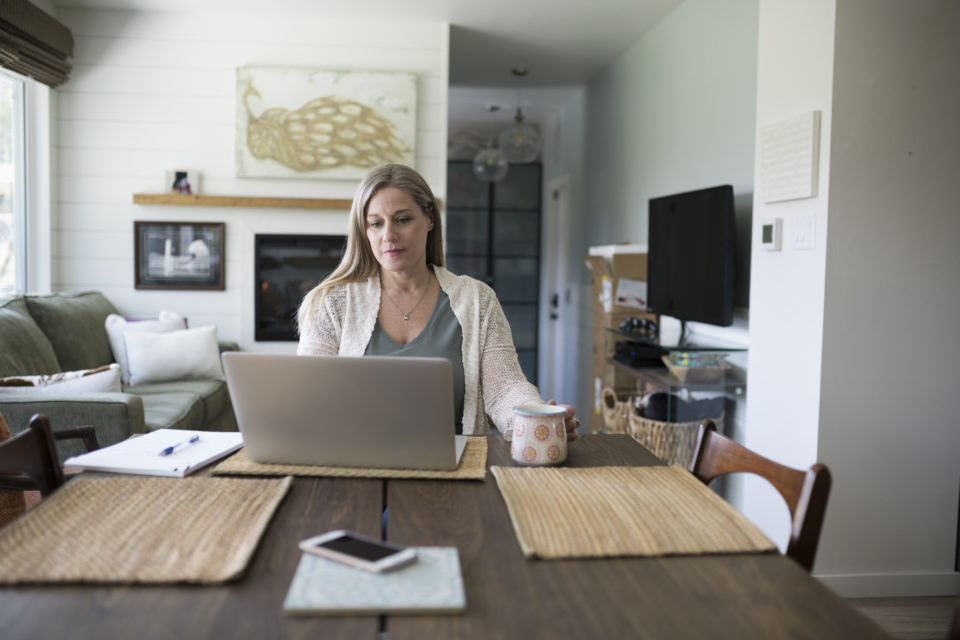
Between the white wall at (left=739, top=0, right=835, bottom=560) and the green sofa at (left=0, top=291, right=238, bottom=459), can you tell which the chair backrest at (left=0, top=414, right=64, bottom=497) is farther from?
the white wall at (left=739, top=0, right=835, bottom=560)

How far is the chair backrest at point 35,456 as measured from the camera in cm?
126

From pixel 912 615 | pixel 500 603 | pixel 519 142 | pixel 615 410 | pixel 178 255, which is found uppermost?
pixel 519 142

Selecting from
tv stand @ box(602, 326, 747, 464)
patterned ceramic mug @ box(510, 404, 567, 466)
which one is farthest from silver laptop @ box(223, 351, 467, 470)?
tv stand @ box(602, 326, 747, 464)

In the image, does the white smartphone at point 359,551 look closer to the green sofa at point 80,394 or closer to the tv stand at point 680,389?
the green sofa at point 80,394

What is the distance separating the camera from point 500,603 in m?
0.85

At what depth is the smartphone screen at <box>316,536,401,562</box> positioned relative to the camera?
0.93 metres

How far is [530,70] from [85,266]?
313 centimetres

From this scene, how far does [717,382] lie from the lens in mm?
3111

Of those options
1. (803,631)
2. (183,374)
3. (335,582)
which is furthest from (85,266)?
(803,631)

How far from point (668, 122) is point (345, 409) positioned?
339 centimetres

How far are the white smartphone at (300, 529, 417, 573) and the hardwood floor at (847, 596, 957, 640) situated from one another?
6.36 feet

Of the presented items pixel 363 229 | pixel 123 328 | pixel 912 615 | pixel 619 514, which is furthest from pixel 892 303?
pixel 123 328

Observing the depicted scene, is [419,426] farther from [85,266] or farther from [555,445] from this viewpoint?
[85,266]

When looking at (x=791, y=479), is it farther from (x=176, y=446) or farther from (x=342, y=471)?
(x=176, y=446)
